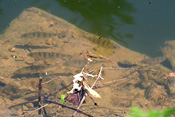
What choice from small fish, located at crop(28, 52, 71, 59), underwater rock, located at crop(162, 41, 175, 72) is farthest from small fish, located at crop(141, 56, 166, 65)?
small fish, located at crop(28, 52, 71, 59)

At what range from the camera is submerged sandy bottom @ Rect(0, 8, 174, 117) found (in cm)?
419

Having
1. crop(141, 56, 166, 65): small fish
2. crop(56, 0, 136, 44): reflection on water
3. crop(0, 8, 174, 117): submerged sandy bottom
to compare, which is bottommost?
crop(0, 8, 174, 117): submerged sandy bottom

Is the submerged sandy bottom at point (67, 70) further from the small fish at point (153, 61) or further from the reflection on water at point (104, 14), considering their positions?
the reflection on water at point (104, 14)

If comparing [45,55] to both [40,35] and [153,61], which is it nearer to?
[40,35]

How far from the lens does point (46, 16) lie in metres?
7.57

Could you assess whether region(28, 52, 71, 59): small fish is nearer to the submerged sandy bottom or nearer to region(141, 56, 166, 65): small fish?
the submerged sandy bottom

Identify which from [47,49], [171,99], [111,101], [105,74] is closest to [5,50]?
[47,49]

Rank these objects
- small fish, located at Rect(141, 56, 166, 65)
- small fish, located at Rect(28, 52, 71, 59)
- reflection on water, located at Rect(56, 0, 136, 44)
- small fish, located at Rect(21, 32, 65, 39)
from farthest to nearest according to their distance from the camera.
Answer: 1. reflection on water, located at Rect(56, 0, 136, 44)
2. small fish, located at Rect(21, 32, 65, 39)
3. small fish, located at Rect(141, 56, 166, 65)
4. small fish, located at Rect(28, 52, 71, 59)


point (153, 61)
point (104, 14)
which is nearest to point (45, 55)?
point (104, 14)

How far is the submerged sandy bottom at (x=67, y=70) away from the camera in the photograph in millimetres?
4191

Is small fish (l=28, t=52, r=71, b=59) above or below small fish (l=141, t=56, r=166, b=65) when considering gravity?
below

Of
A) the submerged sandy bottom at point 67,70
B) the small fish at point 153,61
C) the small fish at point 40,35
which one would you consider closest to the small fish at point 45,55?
the submerged sandy bottom at point 67,70

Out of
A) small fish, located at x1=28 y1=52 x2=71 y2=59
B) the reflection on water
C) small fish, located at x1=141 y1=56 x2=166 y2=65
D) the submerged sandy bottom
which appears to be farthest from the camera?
the reflection on water

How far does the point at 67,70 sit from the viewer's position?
5.04m
